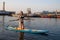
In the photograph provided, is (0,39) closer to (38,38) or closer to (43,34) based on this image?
(38,38)

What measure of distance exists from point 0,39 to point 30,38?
13.6ft

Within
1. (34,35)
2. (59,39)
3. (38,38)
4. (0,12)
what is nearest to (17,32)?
(34,35)

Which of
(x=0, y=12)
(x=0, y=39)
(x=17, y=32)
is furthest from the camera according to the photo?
(x=0, y=12)

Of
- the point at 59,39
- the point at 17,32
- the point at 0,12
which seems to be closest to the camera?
the point at 59,39

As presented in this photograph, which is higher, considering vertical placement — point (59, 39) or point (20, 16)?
point (20, 16)

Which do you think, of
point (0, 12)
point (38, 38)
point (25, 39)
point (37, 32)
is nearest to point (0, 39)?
point (25, 39)

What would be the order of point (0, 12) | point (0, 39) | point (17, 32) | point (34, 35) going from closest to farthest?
point (0, 39), point (34, 35), point (17, 32), point (0, 12)

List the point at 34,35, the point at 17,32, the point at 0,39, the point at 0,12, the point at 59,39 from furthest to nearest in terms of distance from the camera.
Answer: the point at 0,12 < the point at 17,32 < the point at 34,35 < the point at 59,39 < the point at 0,39

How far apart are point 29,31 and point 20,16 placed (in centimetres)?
273

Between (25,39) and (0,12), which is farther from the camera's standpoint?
(0,12)

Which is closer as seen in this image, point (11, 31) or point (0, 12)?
point (11, 31)

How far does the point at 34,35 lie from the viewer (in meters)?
26.6

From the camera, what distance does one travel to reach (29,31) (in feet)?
90.4

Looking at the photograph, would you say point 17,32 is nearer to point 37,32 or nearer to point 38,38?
point 37,32
